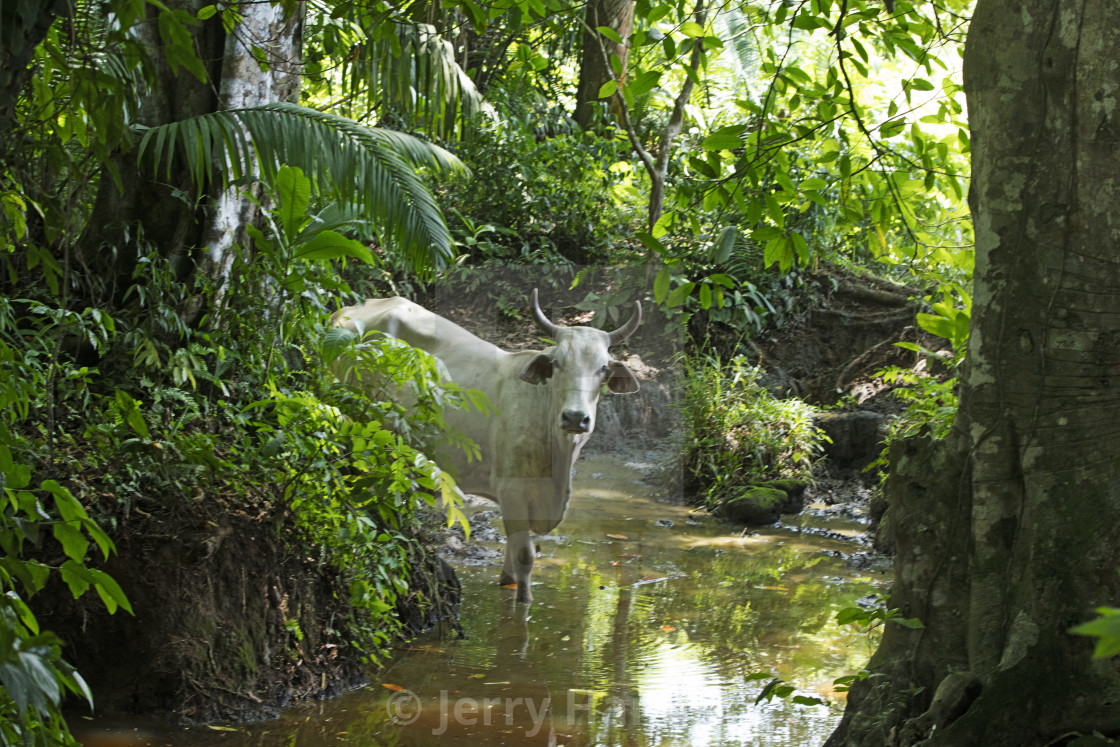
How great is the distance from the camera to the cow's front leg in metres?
5.63

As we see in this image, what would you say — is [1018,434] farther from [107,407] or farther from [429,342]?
[429,342]

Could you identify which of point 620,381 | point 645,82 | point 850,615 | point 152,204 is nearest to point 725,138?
point 645,82

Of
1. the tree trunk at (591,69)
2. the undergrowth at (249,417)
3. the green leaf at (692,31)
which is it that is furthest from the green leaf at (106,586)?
the tree trunk at (591,69)

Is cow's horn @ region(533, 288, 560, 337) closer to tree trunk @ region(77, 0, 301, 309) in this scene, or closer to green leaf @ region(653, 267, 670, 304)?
tree trunk @ region(77, 0, 301, 309)

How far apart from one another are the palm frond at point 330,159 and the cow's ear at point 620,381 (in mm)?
1397

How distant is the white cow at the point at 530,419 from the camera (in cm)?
552

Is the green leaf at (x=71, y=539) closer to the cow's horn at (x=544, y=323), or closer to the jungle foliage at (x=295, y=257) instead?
the jungle foliage at (x=295, y=257)

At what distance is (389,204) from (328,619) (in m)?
2.00

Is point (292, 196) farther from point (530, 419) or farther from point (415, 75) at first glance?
point (415, 75)

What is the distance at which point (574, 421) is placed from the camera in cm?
524

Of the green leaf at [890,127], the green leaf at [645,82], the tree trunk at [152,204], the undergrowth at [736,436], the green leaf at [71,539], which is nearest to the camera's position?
the green leaf at [71,539]

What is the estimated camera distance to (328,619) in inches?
167

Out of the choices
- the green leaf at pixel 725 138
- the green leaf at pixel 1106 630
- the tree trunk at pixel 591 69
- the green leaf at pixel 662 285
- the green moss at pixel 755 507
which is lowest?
the green moss at pixel 755 507

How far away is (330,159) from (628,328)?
82.9 inches
